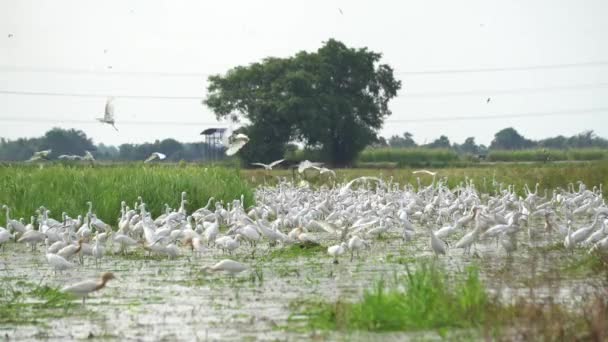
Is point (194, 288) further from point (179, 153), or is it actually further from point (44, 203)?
point (179, 153)

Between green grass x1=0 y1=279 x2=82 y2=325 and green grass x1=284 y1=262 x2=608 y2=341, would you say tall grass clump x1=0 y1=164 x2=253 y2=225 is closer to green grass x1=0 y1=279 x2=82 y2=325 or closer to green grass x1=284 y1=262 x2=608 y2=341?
green grass x1=0 y1=279 x2=82 y2=325

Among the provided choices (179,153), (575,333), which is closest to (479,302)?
(575,333)

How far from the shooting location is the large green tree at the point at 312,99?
2441 inches

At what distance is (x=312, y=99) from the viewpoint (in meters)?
62.6

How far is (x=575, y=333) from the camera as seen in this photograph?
9.65 meters

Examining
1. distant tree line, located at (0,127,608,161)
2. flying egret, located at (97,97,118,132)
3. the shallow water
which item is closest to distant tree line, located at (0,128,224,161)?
distant tree line, located at (0,127,608,161)

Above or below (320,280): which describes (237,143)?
above

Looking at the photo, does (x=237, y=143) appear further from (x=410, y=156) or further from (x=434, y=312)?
(x=410, y=156)

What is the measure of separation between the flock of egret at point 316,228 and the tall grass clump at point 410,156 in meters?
35.8

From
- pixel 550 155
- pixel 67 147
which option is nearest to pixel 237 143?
pixel 550 155

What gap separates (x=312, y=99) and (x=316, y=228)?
3981cm

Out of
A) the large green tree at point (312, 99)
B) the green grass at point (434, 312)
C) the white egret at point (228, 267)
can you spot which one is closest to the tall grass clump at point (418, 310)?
the green grass at point (434, 312)

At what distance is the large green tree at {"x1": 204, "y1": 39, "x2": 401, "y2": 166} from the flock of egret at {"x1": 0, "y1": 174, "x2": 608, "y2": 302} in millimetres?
32949

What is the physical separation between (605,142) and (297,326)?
101 meters
